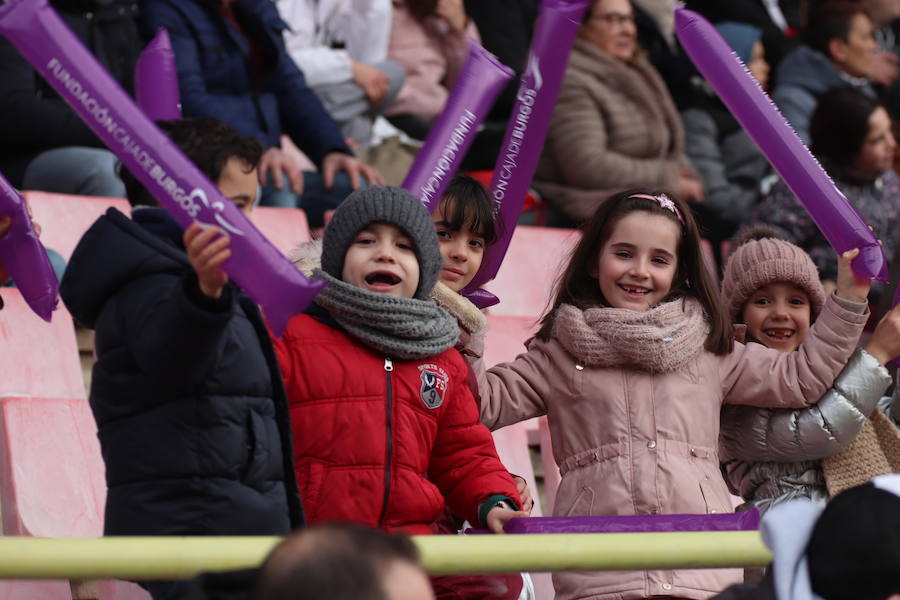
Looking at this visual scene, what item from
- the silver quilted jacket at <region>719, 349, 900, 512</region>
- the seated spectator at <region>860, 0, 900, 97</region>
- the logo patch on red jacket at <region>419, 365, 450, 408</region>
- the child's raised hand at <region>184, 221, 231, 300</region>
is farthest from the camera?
the seated spectator at <region>860, 0, 900, 97</region>

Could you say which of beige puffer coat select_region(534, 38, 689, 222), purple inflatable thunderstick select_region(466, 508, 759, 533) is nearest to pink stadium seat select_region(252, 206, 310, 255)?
beige puffer coat select_region(534, 38, 689, 222)

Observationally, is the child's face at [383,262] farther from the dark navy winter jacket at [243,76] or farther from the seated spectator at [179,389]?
the dark navy winter jacket at [243,76]

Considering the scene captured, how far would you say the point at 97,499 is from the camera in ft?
13.1

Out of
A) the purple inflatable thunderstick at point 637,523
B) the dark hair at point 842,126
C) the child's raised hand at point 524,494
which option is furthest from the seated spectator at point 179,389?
the dark hair at point 842,126

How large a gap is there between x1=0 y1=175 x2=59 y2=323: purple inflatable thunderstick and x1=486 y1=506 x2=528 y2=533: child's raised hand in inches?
41.0

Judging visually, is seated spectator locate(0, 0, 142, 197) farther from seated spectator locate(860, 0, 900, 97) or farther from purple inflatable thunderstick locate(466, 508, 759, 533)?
seated spectator locate(860, 0, 900, 97)

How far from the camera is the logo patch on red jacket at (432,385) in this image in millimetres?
3271

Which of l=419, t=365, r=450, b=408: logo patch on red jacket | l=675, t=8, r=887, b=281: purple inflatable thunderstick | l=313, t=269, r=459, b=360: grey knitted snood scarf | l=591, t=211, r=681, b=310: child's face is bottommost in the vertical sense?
l=419, t=365, r=450, b=408: logo patch on red jacket

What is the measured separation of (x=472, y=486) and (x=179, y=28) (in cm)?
271

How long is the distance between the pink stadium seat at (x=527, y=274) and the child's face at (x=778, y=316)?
61.5 inches

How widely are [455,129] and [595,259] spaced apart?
461 millimetres

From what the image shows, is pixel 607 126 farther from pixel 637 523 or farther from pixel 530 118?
pixel 637 523

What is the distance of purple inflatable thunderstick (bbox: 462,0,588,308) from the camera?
397cm

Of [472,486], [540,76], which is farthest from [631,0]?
[472,486]
